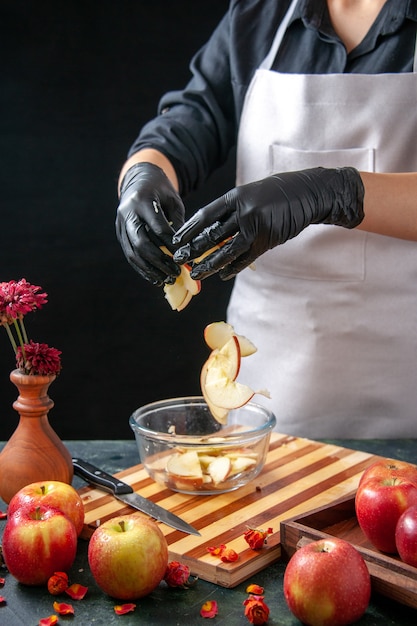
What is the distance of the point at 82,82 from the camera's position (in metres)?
2.83

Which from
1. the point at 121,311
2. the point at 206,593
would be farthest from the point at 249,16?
the point at 206,593

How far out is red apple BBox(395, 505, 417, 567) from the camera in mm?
1088

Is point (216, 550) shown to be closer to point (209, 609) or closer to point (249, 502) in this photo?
point (209, 609)

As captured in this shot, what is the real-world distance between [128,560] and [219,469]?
383mm

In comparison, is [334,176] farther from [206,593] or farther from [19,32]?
[19,32]

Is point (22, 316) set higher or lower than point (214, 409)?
higher

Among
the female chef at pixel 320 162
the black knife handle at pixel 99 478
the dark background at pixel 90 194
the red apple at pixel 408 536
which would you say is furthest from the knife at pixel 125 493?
the dark background at pixel 90 194

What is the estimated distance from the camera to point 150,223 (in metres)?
1.59

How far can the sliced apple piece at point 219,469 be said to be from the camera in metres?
1.43

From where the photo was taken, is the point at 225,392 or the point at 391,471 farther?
the point at 225,392

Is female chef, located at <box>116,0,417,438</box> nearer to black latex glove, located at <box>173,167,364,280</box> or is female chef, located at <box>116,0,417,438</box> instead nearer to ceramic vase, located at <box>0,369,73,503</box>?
black latex glove, located at <box>173,167,364,280</box>

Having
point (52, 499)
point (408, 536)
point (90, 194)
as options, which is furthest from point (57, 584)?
point (90, 194)

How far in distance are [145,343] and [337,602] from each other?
2038mm

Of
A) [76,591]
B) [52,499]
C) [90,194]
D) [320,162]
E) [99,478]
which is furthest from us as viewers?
[90,194]
